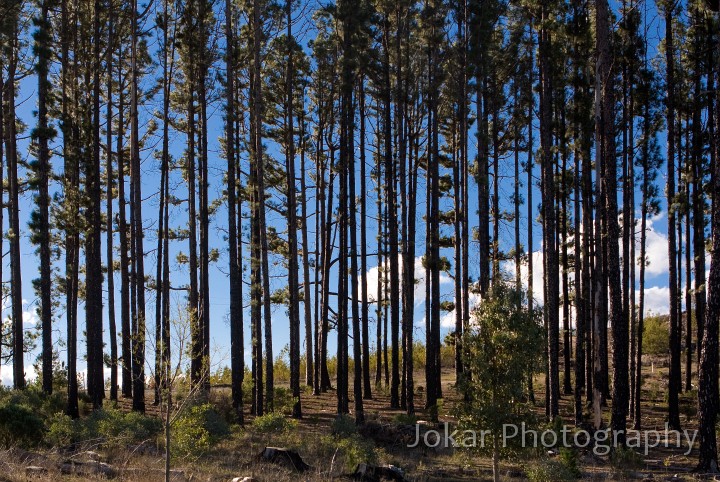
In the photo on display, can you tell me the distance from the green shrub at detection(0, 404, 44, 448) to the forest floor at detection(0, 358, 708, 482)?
194 centimetres

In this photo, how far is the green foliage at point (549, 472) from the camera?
14031 millimetres

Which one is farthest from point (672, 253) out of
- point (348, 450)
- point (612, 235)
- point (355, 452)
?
point (355, 452)

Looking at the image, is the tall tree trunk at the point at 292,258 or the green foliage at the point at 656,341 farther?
the green foliage at the point at 656,341

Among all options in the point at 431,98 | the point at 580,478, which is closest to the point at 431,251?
the point at 431,98

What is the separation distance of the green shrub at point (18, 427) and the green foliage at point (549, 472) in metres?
11.4

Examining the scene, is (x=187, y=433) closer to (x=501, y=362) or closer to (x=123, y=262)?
(x=501, y=362)

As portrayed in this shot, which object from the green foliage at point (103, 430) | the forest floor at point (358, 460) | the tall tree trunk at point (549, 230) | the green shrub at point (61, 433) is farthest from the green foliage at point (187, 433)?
the tall tree trunk at point (549, 230)

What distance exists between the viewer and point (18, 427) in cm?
1525

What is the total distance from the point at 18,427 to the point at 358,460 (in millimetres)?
7852

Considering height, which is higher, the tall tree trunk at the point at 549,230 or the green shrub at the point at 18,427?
the tall tree trunk at the point at 549,230

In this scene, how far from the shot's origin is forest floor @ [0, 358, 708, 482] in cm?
1281

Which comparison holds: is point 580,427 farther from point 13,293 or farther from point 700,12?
point 13,293

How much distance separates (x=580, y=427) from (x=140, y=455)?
13311 millimetres

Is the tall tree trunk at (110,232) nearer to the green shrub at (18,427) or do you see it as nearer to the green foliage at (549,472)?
the green shrub at (18,427)
